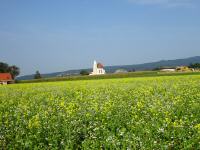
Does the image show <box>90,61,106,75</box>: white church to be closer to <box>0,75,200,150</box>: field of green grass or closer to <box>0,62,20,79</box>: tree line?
<box>0,62,20,79</box>: tree line

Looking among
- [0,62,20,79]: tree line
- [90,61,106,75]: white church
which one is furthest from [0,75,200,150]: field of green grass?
[90,61,106,75]: white church

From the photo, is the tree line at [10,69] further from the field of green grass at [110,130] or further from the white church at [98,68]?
the field of green grass at [110,130]

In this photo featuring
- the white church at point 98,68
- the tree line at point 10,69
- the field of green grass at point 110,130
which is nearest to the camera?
the field of green grass at point 110,130

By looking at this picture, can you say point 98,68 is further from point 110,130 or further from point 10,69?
point 110,130

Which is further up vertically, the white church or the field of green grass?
the white church

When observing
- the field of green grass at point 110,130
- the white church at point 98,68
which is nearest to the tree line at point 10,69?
the white church at point 98,68

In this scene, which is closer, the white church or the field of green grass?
the field of green grass

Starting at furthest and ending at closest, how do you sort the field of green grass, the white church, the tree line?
the white church
the tree line
the field of green grass

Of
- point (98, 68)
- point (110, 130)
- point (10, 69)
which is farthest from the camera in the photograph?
point (98, 68)

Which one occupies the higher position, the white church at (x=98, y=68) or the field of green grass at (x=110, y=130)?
the white church at (x=98, y=68)

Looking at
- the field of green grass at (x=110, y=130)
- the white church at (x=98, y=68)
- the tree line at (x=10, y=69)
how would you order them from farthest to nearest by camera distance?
the white church at (x=98, y=68), the tree line at (x=10, y=69), the field of green grass at (x=110, y=130)

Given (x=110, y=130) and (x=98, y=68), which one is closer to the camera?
(x=110, y=130)

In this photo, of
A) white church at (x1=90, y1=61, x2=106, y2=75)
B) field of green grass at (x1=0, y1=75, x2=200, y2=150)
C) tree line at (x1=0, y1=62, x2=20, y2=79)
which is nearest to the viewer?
field of green grass at (x1=0, y1=75, x2=200, y2=150)

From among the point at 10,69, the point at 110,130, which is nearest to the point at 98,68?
the point at 10,69
